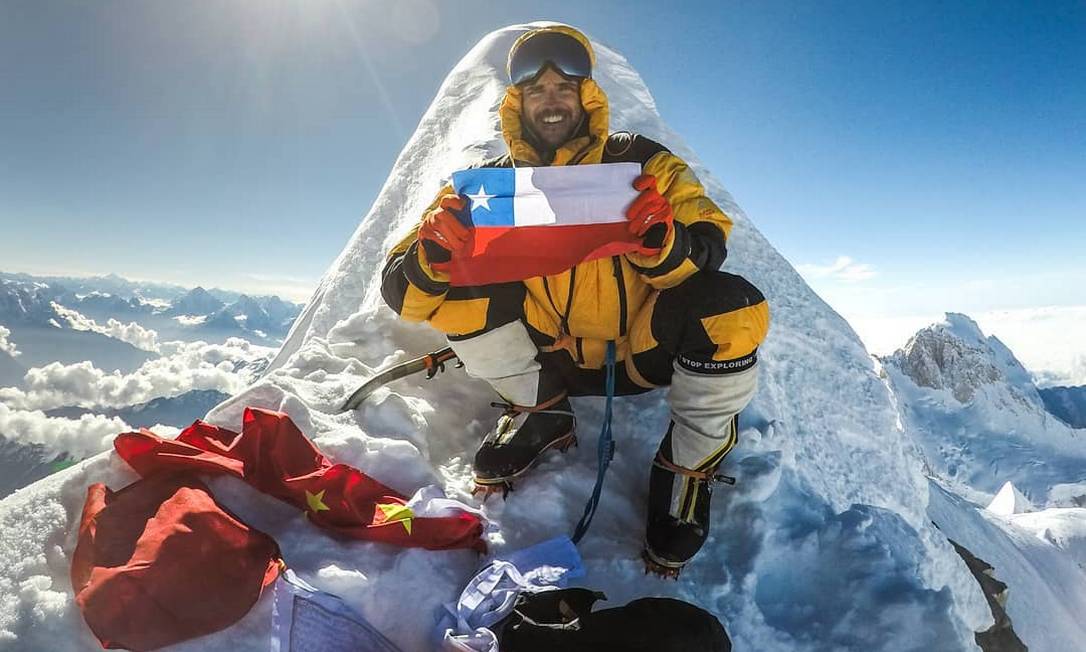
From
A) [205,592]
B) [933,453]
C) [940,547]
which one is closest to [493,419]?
[205,592]

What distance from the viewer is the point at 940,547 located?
2.95m

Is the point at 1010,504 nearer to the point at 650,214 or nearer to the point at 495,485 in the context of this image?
the point at 495,485

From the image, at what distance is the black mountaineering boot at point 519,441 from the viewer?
240cm

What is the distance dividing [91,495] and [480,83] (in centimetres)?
614

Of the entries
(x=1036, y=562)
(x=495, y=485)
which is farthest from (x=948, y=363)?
(x=495, y=485)

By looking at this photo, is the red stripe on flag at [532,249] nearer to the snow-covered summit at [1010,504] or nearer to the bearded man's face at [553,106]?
the bearded man's face at [553,106]

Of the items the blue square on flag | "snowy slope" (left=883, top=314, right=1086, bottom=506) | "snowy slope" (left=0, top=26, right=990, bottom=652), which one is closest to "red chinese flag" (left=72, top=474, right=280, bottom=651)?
"snowy slope" (left=0, top=26, right=990, bottom=652)

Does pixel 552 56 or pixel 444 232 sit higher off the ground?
pixel 552 56

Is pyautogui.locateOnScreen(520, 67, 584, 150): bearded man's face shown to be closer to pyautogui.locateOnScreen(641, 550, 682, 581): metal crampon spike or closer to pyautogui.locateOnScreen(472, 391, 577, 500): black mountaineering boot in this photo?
pyautogui.locateOnScreen(472, 391, 577, 500): black mountaineering boot

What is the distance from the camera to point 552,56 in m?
2.18

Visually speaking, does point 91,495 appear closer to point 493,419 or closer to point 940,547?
point 493,419

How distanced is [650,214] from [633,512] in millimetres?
1371

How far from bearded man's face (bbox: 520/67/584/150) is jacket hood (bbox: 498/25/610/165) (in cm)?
3

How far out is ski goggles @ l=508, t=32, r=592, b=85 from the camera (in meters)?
2.18
